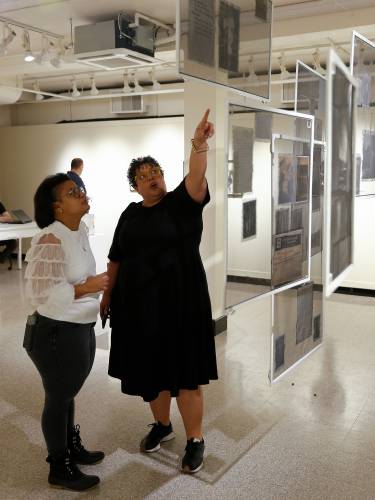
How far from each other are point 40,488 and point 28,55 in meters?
4.59

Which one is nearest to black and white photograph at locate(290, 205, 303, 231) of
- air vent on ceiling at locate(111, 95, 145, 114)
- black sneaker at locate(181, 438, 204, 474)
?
black sneaker at locate(181, 438, 204, 474)

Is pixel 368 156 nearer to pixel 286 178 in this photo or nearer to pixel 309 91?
pixel 286 178

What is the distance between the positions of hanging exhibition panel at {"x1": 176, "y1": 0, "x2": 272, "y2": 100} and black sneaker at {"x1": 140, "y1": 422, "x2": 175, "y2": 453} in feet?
6.50

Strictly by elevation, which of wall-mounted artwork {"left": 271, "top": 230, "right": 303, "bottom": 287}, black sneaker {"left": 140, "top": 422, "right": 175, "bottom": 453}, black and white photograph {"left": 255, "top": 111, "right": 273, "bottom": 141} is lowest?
black sneaker {"left": 140, "top": 422, "right": 175, "bottom": 453}

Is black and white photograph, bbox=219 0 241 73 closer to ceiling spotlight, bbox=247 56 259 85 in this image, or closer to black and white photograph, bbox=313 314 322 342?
ceiling spotlight, bbox=247 56 259 85

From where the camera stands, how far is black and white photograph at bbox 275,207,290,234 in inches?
132

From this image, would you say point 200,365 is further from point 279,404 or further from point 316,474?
point 279,404

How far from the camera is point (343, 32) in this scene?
5.35 metres

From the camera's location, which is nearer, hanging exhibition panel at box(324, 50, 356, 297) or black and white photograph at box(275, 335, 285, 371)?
hanging exhibition panel at box(324, 50, 356, 297)

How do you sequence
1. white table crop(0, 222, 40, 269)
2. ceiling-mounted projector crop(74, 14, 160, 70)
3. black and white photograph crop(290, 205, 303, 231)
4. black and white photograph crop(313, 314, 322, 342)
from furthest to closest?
white table crop(0, 222, 40, 269)
ceiling-mounted projector crop(74, 14, 160, 70)
black and white photograph crop(313, 314, 322, 342)
black and white photograph crop(290, 205, 303, 231)

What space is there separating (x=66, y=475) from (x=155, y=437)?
2.02 ft

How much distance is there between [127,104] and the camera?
9.60 meters

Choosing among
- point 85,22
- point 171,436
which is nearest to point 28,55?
point 85,22

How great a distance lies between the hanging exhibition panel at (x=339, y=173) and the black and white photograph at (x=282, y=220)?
18.0 inches
